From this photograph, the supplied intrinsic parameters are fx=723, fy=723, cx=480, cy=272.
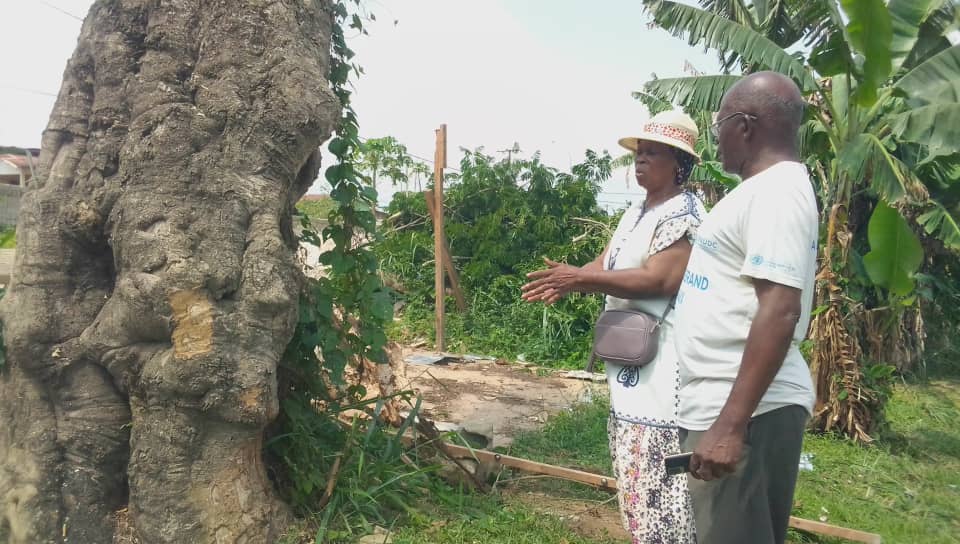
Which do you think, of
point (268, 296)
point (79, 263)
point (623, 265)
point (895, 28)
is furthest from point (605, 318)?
point (895, 28)

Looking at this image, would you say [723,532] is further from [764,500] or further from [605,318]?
[605,318]

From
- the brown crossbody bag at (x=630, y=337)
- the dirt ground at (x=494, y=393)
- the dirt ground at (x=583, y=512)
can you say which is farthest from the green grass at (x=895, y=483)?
the brown crossbody bag at (x=630, y=337)

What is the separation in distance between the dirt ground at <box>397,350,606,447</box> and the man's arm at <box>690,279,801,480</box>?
3174 mm

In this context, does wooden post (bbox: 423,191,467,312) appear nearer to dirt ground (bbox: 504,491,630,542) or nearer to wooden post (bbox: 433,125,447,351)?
wooden post (bbox: 433,125,447,351)

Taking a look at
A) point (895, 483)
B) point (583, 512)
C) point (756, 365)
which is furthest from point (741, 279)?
point (895, 483)

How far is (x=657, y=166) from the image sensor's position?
272 centimetres

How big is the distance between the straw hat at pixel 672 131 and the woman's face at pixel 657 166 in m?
0.05

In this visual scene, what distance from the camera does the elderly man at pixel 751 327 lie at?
185 centimetres

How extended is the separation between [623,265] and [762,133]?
0.79 meters

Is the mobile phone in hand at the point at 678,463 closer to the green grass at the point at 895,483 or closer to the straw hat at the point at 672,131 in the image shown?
the straw hat at the point at 672,131

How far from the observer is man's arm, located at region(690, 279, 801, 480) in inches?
72.2

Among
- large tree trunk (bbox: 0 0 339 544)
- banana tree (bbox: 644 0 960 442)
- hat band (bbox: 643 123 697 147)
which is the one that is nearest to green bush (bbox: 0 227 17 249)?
large tree trunk (bbox: 0 0 339 544)

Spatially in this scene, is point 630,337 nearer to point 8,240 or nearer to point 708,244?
point 708,244

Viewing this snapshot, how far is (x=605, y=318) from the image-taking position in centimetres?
268
